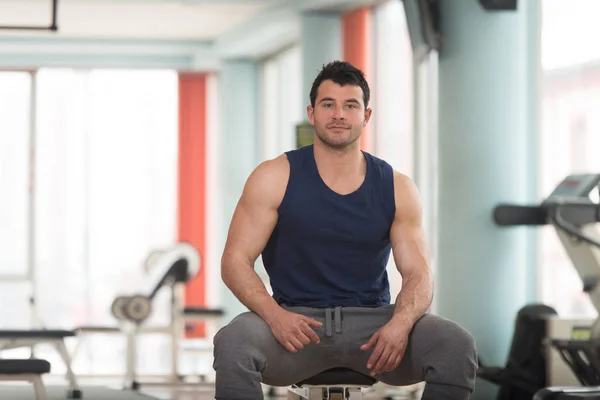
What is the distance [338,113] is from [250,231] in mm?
349

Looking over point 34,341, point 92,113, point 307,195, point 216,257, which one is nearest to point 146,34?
point 92,113

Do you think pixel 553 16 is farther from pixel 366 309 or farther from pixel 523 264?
pixel 366 309

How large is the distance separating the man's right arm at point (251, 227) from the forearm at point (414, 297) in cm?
33

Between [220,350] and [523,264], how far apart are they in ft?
11.0

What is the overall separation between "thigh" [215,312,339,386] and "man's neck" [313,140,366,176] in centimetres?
37

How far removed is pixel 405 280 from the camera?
102 inches

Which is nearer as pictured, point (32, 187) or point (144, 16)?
point (144, 16)

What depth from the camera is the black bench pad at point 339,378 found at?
2.51 meters

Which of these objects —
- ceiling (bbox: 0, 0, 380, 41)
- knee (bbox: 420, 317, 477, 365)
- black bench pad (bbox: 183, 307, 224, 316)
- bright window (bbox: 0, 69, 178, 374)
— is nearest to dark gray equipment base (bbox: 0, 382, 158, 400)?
black bench pad (bbox: 183, 307, 224, 316)

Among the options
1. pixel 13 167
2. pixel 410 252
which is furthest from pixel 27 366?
pixel 13 167

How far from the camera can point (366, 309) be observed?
2.56m

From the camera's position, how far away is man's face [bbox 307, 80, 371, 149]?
258 cm

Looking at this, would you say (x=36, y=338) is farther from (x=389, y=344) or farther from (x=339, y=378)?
(x=389, y=344)

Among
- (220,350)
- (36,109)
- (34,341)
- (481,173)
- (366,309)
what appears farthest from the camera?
(36,109)
